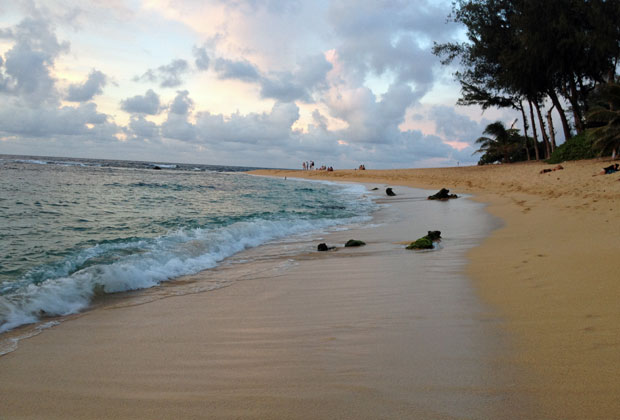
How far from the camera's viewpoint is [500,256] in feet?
18.3

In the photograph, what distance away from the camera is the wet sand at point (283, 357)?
2059mm

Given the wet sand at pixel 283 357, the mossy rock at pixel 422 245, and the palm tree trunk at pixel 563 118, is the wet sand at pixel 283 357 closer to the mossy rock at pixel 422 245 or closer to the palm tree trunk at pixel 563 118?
the mossy rock at pixel 422 245

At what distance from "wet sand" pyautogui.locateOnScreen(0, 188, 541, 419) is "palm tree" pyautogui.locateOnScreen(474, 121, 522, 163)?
117ft

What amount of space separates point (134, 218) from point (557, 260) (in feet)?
33.9

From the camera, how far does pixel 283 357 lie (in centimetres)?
269

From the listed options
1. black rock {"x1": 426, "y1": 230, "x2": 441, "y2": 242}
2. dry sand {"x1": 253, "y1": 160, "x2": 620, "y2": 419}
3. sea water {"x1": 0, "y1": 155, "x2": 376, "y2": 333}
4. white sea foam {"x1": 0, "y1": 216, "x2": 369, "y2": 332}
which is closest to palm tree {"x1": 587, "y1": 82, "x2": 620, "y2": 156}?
dry sand {"x1": 253, "y1": 160, "x2": 620, "y2": 419}

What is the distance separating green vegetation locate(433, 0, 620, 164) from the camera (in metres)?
21.2

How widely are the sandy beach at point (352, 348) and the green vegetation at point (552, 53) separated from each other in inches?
757

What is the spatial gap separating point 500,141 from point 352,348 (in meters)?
38.6

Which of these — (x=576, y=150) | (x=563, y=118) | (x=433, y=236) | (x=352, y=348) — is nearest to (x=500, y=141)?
(x=563, y=118)

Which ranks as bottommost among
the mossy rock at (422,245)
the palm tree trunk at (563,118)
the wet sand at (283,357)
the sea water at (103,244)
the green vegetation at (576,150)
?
the wet sand at (283,357)

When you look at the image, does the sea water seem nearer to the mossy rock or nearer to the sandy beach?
the sandy beach

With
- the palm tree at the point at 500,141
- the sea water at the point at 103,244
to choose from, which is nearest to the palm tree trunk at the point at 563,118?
the palm tree at the point at 500,141

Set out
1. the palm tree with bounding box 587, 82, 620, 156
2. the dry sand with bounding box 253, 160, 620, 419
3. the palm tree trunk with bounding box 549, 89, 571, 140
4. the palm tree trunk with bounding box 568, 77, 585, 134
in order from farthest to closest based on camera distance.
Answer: the palm tree trunk with bounding box 549, 89, 571, 140, the palm tree trunk with bounding box 568, 77, 585, 134, the palm tree with bounding box 587, 82, 620, 156, the dry sand with bounding box 253, 160, 620, 419
